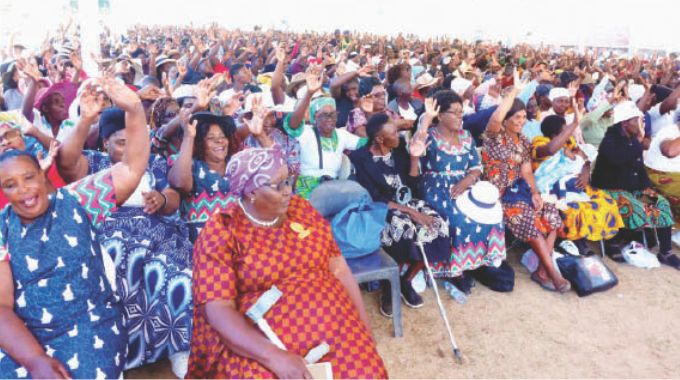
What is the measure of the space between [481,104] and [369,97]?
6.20 ft

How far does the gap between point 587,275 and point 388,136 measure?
196 centimetres

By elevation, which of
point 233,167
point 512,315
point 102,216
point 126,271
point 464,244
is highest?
point 233,167

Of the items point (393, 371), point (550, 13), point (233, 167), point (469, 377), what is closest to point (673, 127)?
point (469, 377)

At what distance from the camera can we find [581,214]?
458cm

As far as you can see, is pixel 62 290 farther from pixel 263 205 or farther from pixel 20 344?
pixel 263 205

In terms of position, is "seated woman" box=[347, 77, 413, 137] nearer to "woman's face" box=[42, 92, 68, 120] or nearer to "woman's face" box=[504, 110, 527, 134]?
"woman's face" box=[504, 110, 527, 134]

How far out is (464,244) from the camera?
4.05 m

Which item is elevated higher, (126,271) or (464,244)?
(126,271)

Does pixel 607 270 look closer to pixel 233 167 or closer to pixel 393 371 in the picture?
pixel 393 371

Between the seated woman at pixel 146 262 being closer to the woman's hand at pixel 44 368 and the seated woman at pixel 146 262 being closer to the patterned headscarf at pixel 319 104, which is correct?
the woman's hand at pixel 44 368

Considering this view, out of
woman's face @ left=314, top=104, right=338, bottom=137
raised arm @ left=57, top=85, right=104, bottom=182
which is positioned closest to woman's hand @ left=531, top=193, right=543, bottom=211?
woman's face @ left=314, top=104, right=338, bottom=137

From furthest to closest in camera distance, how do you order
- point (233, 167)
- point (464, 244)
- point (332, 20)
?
point (332, 20), point (464, 244), point (233, 167)

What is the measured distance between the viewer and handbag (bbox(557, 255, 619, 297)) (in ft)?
13.3

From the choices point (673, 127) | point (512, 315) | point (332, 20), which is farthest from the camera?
point (332, 20)
